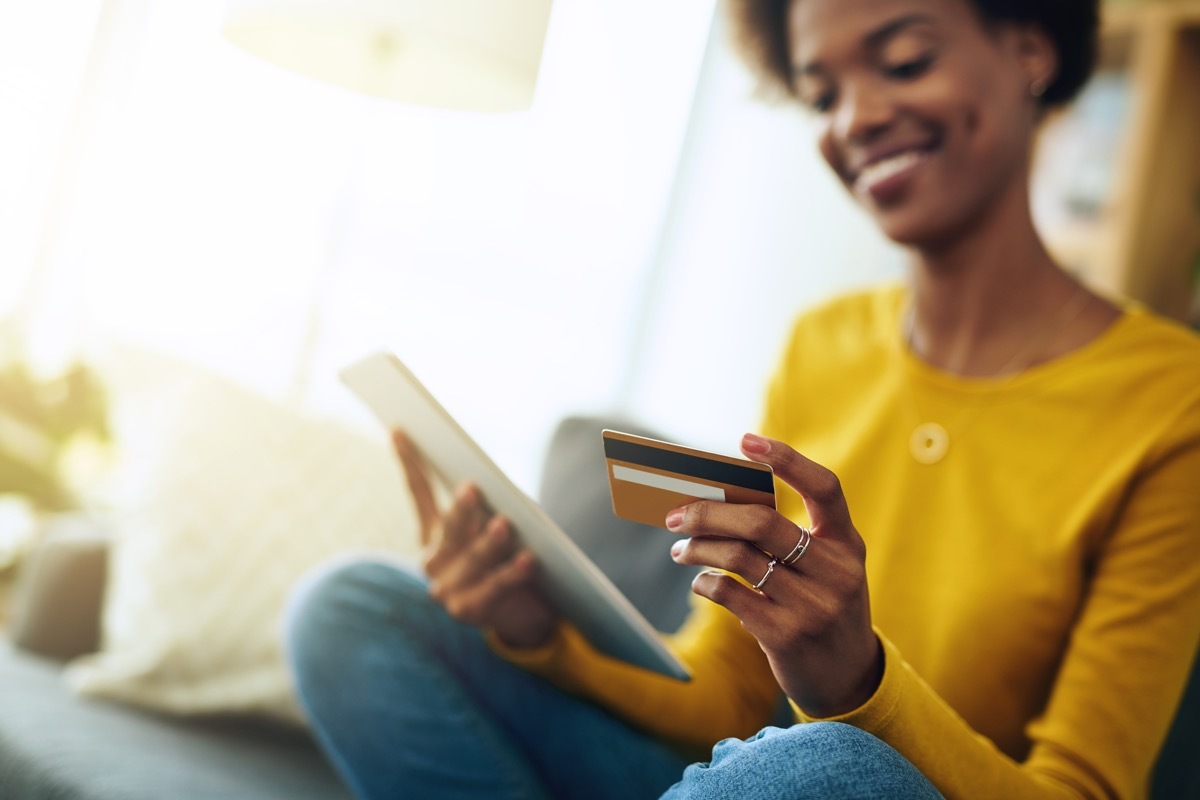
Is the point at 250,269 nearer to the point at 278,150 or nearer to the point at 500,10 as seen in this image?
the point at 278,150

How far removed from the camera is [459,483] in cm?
85

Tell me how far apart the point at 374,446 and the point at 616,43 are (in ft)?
5.80

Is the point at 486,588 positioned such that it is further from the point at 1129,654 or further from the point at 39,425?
the point at 39,425

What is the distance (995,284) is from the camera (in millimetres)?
938

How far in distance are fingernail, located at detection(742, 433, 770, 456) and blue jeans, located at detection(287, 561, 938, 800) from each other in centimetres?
45

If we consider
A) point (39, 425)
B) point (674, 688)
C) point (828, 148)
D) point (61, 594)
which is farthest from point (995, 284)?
point (39, 425)

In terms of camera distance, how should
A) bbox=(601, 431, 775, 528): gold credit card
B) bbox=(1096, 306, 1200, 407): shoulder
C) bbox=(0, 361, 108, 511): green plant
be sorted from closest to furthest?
bbox=(601, 431, 775, 528): gold credit card
bbox=(1096, 306, 1200, 407): shoulder
bbox=(0, 361, 108, 511): green plant

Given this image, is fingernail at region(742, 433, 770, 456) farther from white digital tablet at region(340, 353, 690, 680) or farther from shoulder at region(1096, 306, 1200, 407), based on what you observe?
shoulder at region(1096, 306, 1200, 407)

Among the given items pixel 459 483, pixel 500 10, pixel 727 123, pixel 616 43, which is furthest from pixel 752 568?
pixel 727 123

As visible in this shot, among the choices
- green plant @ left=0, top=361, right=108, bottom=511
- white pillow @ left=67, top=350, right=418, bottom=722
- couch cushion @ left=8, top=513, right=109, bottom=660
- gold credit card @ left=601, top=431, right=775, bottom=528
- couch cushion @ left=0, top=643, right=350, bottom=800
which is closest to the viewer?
gold credit card @ left=601, top=431, right=775, bottom=528

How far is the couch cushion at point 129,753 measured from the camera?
0.93 meters

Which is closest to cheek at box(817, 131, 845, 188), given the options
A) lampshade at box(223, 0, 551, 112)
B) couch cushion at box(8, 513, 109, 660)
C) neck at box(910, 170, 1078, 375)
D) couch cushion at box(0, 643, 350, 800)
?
neck at box(910, 170, 1078, 375)

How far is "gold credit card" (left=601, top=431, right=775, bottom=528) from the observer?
19.7 inches

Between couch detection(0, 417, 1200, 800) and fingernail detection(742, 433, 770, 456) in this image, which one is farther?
couch detection(0, 417, 1200, 800)
